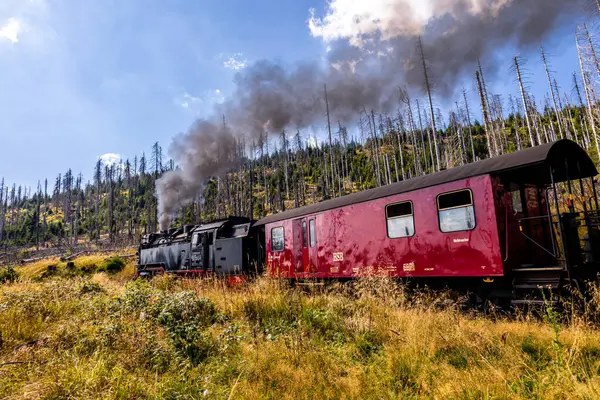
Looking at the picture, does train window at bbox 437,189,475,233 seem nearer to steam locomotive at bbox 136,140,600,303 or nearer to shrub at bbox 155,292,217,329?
steam locomotive at bbox 136,140,600,303

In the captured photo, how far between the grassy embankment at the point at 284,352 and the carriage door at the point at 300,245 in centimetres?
430

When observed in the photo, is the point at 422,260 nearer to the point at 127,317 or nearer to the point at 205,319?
the point at 205,319

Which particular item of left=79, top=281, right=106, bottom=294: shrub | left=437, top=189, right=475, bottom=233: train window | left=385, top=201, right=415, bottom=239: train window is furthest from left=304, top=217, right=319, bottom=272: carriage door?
left=79, top=281, right=106, bottom=294: shrub

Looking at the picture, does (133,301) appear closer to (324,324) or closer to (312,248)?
(324,324)

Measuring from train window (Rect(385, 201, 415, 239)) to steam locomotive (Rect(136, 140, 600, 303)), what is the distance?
0.08 feet

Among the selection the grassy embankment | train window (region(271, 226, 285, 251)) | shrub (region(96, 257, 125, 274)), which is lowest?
the grassy embankment

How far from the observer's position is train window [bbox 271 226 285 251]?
1201 centimetres

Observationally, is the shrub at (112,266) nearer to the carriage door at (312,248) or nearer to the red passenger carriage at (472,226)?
the carriage door at (312,248)

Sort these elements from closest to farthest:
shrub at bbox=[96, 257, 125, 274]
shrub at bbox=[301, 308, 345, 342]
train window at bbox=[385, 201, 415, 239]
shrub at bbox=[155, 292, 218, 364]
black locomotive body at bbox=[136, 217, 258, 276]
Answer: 1. shrub at bbox=[155, 292, 218, 364]
2. shrub at bbox=[301, 308, 345, 342]
3. train window at bbox=[385, 201, 415, 239]
4. black locomotive body at bbox=[136, 217, 258, 276]
5. shrub at bbox=[96, 257, 125, 274]

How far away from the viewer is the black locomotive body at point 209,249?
508 inches

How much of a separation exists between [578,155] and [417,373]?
20.3 ft

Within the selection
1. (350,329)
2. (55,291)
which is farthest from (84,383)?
(55,291)

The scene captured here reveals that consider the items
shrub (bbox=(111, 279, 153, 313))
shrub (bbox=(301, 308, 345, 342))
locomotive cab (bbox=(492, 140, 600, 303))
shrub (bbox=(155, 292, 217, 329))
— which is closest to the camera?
shrub (bbox=(301, 308, 345, 342))

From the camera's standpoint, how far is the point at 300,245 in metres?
11.3
